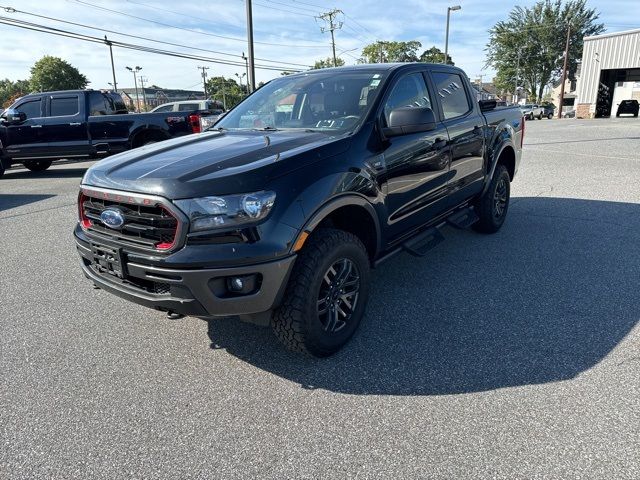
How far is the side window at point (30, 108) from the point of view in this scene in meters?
11.4

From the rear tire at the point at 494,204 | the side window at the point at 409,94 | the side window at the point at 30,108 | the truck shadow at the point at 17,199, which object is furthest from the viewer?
the side window at the point at 30,108

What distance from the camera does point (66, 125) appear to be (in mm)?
11148

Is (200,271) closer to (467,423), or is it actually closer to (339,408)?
(339,408)

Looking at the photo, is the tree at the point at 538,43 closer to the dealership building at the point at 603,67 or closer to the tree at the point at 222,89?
the dealership building at the point at 603,67

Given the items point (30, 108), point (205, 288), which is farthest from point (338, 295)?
point (30, 108)

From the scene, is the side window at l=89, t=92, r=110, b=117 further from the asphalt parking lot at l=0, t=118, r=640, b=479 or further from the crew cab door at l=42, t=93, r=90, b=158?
the asphalt parking lot at l=0, t=118, r=640, b=479

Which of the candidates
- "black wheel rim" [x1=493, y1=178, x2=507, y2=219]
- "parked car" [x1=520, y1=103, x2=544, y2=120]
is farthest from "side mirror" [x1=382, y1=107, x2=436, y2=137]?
"parked car" [x1=520, y1=103, x2=544, y2=120]

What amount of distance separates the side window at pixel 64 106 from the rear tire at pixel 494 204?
1025 cm

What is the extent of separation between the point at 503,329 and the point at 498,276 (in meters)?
1.07

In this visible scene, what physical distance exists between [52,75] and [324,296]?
3927 inches

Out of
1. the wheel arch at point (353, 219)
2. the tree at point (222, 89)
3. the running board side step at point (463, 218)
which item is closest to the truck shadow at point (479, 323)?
the running board side step at point (463, 218)

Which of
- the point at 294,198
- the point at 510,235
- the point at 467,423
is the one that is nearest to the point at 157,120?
the point at 510,235

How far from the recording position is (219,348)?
309 cm

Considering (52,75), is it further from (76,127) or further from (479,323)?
(479,323)
